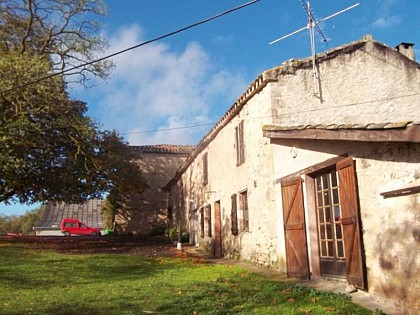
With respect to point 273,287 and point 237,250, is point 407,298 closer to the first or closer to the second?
point 273,287

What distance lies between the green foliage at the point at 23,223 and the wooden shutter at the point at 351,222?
49.5 metres

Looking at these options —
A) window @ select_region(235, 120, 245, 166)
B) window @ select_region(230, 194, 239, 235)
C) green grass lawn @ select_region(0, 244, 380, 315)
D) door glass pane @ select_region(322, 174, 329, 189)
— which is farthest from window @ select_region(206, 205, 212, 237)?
door glass pane @ select_region(322, 174, 329, 189)

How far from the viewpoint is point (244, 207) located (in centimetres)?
1357

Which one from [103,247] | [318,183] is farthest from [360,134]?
[103,247]

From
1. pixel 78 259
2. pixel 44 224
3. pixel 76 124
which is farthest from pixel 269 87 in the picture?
pixel 44 224

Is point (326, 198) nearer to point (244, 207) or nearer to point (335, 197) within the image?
point (335, 197)

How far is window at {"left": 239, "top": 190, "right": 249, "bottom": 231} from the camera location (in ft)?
43.5

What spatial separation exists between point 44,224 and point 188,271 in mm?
33432

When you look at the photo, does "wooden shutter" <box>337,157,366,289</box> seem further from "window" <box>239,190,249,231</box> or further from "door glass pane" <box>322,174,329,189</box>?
"window" <box>239,190,249,231</box>

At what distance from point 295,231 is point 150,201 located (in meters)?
24.9

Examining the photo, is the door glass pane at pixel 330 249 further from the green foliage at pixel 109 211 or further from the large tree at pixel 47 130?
the green foliage at pixel 109 211

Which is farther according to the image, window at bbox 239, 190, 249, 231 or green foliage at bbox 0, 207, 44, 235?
green foliage at bbox 0, 207, 44, 235

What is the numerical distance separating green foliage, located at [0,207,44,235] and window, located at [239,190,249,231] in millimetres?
43310

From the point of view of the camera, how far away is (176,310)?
6.20 metres
